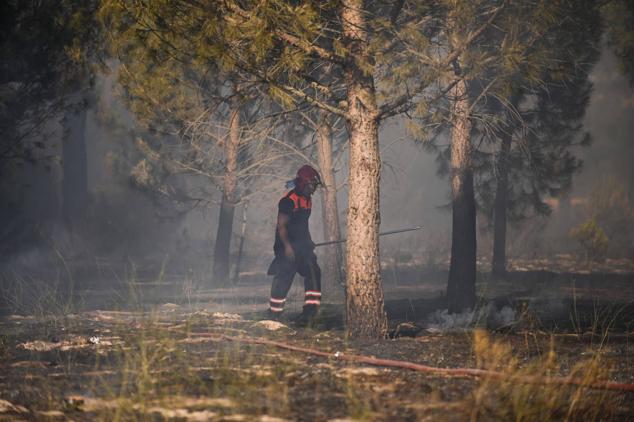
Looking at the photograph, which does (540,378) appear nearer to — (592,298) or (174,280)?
(592,298)

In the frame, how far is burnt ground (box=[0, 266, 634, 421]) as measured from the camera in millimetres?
4422

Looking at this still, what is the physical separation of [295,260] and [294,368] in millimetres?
3809

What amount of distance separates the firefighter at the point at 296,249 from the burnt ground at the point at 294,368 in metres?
0.47

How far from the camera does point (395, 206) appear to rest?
139ft

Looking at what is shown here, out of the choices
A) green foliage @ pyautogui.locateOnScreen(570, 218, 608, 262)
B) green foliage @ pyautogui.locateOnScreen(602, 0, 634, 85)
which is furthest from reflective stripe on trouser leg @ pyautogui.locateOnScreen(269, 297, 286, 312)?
green foliage @ pyautogui.locateOnScreen(570, 218, 608, 262)

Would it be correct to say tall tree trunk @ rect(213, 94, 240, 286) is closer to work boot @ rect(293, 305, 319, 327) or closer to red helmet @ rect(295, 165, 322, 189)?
red helmet @ rect(295, 165, 322, 189)

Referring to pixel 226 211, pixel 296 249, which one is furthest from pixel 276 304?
pixel 226 211

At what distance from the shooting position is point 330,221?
49.9 ft

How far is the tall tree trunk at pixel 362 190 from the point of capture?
300 inches

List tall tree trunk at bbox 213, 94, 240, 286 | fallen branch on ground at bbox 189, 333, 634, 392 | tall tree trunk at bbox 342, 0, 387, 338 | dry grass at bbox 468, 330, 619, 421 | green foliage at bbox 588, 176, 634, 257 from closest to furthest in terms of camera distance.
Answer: dry grass at bbox 468, 330, 619, 421 < fallen branch on ground at bbox 189, 333, 634, 392 < tall tree trunk at bbox 342, 0, 387, 338 < tall tree trunk at bbox 213, 94, 240, 286 < green foliage at bbox 588, 176, 634, 257

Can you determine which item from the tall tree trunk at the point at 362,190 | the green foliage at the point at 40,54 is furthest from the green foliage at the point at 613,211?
the tall tree trunk at the point at 362,190

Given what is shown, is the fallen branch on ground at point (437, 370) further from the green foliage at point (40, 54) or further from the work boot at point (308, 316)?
the green foliage at point (40, 54)

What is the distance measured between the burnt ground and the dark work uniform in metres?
0.49

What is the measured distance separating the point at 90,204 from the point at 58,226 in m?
2.88
